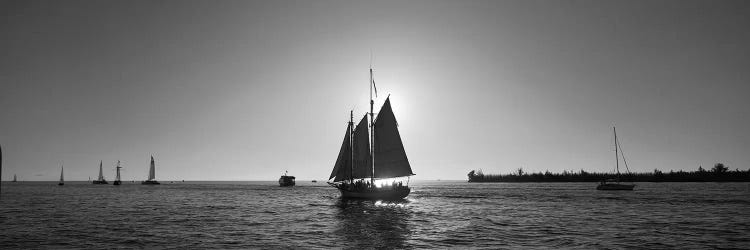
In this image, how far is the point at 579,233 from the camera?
37844 millimetres

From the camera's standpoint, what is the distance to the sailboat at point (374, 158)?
7875cm

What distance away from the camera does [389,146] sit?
258ft

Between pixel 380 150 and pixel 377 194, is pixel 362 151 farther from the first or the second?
pixel 377 194

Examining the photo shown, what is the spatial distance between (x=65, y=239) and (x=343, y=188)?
54.2m

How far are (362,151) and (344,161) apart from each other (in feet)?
21.5

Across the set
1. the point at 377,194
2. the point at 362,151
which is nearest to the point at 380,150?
the point at 362,151

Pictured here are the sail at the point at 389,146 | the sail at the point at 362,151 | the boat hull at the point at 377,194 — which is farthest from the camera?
the sail at the point at 362,151

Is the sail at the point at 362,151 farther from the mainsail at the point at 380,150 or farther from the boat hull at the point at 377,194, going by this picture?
the boat hull at the point at 377,194

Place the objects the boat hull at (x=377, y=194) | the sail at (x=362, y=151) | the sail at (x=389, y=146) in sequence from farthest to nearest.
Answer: the sail at (x=362, y=151) < the boat hull at (x=377, y=194) < the sail at (x=389, y=146)

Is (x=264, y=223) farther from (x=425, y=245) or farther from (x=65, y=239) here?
(x=425, y=245)

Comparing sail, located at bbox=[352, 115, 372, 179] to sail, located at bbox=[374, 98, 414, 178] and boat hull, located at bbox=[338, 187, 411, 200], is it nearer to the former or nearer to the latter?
sail, located at bbox=[374, 98, 414, 178]

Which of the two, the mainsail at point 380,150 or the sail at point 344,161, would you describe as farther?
the sail at point 344,161

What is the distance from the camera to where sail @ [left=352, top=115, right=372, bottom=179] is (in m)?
82.3

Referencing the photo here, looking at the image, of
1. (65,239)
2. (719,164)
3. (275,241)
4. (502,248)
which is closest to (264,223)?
(275,241)
